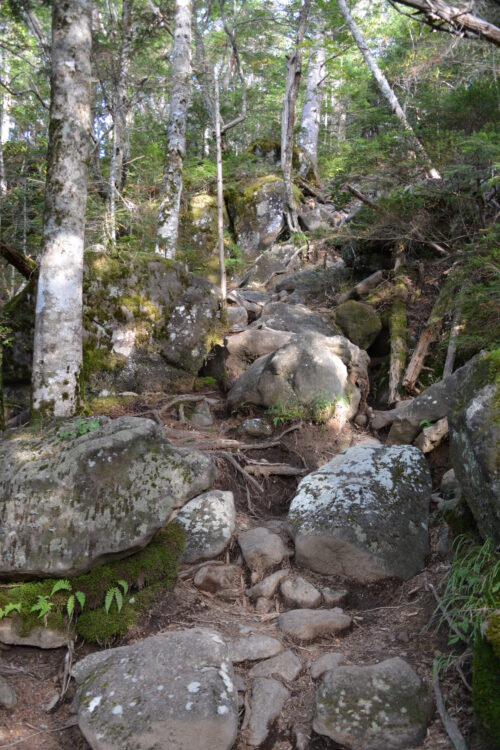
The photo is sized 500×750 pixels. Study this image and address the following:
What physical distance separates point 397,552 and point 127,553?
2.32m

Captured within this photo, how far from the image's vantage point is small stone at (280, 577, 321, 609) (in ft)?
14.5

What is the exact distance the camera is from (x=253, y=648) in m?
3.92

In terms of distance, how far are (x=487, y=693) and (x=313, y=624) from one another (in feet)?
5.70

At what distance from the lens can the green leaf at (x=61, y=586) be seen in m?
3.96

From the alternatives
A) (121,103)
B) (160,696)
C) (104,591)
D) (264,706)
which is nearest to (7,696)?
(104,591)

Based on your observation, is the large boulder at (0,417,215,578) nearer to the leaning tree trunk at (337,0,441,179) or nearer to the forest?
the forest

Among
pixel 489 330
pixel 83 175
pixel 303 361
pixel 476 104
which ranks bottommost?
pixel 303 361

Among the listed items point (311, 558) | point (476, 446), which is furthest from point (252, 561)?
point (476, 446)

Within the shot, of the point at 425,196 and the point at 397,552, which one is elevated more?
the point at 425,196

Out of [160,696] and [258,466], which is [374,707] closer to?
[160,696]

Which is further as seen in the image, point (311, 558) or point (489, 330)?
point (489, 330)

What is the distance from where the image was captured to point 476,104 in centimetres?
1004

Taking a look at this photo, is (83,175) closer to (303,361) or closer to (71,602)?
(303,361)

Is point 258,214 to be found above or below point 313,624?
above
